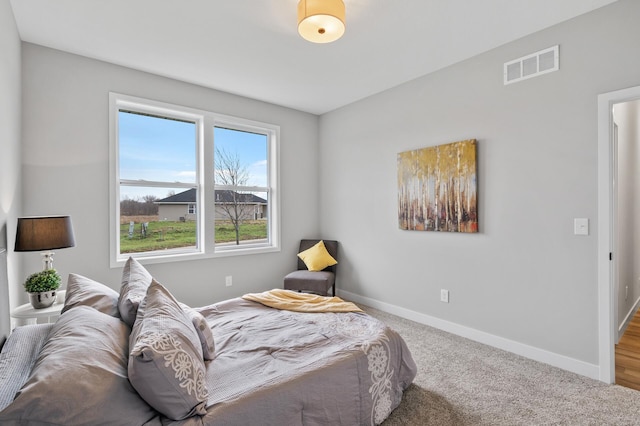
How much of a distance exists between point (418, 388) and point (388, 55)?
287cm

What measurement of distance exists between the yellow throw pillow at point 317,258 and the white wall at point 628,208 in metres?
3.03

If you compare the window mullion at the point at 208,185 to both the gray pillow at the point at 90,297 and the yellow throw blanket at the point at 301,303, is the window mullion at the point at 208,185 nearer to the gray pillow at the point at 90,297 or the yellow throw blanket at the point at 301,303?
the yellow throw blanket at the point at 301,303

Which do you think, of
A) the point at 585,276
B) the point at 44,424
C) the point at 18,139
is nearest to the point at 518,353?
the point at 585,276

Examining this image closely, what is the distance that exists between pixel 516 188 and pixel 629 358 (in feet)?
5.62

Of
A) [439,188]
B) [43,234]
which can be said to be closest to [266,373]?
[43,234]

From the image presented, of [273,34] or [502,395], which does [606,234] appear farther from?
[273,34]

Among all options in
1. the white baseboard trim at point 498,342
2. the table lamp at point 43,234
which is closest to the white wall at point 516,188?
the white baseboard trim at point 498,342

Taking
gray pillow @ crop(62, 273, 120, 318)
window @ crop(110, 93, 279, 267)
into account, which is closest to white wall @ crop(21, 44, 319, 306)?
window @ crop(110, 93, 279, 267)

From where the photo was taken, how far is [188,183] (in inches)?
152

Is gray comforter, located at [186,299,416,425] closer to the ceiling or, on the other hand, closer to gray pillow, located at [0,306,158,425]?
gray pillow, located at [0,306,158,425]

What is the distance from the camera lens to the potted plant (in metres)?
2.26

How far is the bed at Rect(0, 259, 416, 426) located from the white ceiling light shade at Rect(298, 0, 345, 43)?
1907mm

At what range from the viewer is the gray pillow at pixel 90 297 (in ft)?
5.58

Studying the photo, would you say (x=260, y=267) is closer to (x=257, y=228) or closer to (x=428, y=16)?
(x=257, y=228)
